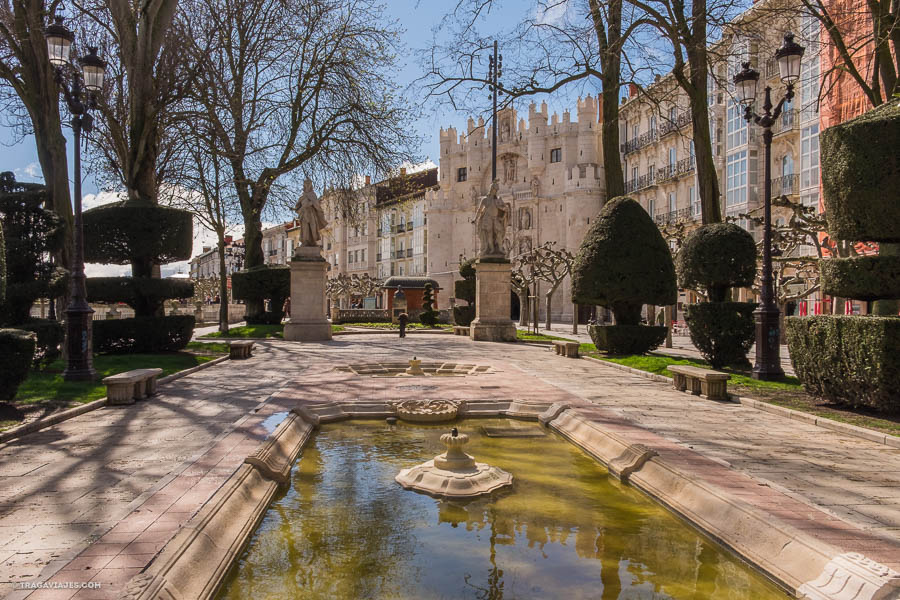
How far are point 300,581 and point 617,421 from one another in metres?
4.45

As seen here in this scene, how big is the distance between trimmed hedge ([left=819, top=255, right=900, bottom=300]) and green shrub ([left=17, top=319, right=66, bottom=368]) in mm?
12358

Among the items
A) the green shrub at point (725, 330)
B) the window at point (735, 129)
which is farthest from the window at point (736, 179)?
the green shrub at point (725, 330)

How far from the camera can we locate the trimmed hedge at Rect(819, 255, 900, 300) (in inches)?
299

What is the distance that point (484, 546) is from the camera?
3.54 m

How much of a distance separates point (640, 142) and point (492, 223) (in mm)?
28494

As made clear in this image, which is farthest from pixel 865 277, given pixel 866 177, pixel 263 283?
pixel 263 283

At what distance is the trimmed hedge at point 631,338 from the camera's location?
1498cm

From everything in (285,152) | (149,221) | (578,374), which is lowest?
(578,374)

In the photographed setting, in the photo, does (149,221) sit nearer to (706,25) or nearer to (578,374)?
(578,374)

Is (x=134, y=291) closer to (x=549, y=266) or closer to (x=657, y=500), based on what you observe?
(x=657, y=500)

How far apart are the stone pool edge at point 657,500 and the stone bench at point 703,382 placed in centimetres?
403

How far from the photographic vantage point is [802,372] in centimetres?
842

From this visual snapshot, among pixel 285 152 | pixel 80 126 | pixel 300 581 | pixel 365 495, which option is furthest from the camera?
pixel 285 152

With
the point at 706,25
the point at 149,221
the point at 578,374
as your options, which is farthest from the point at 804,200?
the point at 149,221
